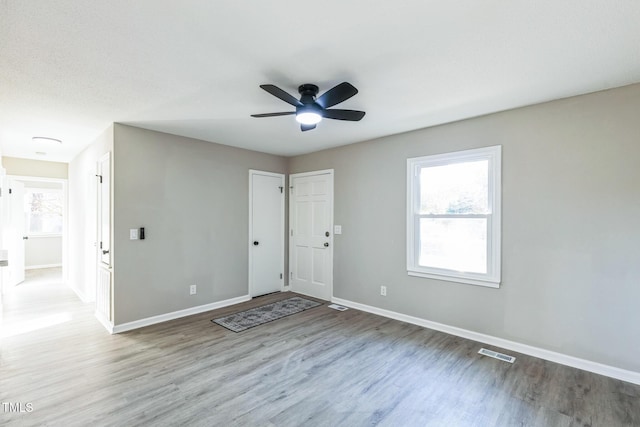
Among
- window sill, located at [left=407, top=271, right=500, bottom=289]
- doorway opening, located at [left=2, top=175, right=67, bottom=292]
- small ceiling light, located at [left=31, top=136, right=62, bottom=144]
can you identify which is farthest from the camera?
doorway opening, located at [left=2, top=175, right=67, bottom=292]

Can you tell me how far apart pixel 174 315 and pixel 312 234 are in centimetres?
240

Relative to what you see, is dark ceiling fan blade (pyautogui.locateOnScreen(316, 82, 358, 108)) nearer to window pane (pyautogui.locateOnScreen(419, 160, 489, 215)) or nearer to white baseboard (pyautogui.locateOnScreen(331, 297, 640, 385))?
window pane (pyautogui.locateOnScreen(419, 160, 489, 215))

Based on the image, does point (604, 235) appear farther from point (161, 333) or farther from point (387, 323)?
point (161, 333)

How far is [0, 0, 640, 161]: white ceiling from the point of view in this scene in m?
1.65

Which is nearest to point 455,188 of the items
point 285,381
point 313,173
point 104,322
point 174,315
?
point 313,173

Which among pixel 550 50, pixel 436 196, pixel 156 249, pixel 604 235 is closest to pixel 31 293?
pixel 156 249

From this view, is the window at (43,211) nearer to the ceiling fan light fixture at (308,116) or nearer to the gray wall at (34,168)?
the gray wall at (34,168)

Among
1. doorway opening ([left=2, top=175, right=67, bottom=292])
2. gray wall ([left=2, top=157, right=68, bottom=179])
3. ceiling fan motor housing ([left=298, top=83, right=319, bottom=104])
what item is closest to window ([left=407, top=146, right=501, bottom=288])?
ceiling fan motor housing ([left=298, top=83, right=319, bottom=104])

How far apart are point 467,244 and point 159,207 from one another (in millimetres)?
3921

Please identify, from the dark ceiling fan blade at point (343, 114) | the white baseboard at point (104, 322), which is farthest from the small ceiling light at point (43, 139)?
the dark ceiling fan blade at point (343, 114)

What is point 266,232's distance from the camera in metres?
5.24

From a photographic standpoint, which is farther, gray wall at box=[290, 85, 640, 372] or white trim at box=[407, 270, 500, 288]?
white trim at box=[407, 270, 500, 288]

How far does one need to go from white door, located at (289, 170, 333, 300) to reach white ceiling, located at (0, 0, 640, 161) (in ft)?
6.78

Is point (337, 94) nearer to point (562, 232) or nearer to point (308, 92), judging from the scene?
point (308, 92)
